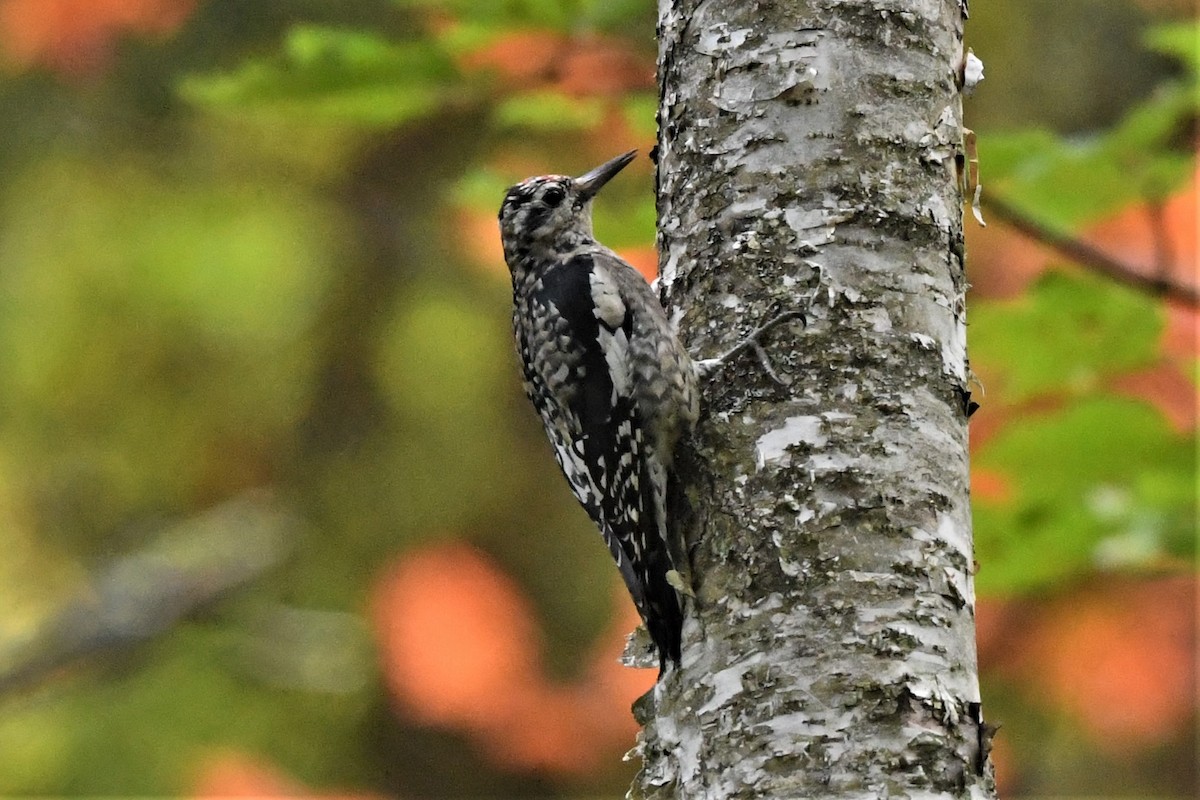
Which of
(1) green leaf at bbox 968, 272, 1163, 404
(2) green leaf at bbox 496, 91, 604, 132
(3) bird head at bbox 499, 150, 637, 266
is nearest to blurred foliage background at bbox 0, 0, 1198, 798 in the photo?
(1) green leaf at bbox 968, 272, 1163, 404

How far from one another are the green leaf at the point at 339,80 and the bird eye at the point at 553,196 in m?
0.32

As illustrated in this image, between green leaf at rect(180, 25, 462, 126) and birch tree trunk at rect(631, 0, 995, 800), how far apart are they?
2.72 feet

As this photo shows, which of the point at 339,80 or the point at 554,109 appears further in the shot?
the point at 554,109

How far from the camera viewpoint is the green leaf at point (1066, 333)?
3334mm

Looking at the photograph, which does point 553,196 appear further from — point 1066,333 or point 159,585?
point 159,585

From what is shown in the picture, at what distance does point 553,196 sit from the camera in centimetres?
359

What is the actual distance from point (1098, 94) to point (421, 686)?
4.44m

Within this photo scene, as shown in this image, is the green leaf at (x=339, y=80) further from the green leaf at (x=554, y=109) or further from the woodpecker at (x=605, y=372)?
the woodpecker at (x=605, y=372)

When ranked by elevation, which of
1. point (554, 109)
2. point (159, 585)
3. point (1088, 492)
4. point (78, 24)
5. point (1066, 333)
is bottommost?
point (1088, 492)

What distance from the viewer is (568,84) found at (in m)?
3.58

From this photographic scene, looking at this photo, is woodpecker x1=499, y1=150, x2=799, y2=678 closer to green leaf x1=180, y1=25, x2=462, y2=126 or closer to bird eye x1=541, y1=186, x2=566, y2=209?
bird eye x1=541, y1=186, x2=566, y2=209

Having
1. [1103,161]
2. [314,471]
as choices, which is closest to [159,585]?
[314,471]

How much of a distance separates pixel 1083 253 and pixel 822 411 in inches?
54.3

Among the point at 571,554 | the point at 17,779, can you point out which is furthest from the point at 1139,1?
the point at 17,779
